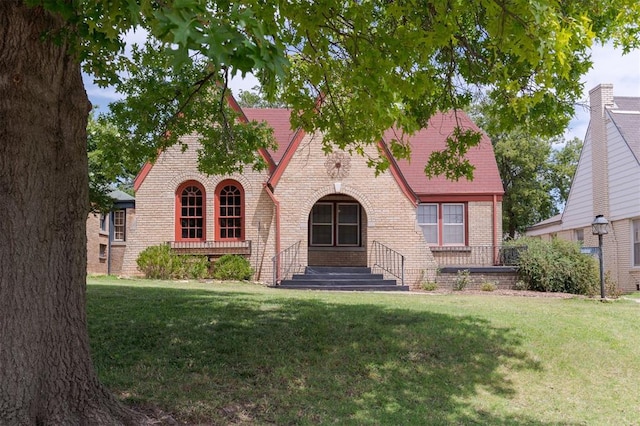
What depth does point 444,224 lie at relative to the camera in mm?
21266

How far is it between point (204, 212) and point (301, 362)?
506 inches

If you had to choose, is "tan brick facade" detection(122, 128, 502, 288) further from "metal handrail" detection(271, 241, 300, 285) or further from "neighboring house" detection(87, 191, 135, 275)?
"neighboring house" detection(87, 191, 135, 275)

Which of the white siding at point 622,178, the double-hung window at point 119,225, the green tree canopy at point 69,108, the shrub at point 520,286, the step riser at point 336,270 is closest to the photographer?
the green tree canopy at point 69,108

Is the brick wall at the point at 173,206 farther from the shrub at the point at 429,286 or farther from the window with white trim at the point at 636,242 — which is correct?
the window with white trim at the point at 636,242

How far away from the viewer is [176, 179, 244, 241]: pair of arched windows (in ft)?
64.0

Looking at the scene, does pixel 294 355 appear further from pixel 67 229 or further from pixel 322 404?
pixel 67 229

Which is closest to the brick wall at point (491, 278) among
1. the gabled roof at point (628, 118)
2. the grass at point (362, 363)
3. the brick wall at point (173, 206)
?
the brick wall at point (173, 206)

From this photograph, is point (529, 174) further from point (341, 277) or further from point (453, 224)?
point (341, 277)

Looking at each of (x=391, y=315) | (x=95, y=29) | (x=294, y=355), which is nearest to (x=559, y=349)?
(x=391, y=315)

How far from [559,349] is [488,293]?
777cm

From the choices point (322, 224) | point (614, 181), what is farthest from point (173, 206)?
point (614, 181)

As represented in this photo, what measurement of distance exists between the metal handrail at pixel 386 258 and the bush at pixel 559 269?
12.5 feet

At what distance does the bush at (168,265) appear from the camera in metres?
18.5

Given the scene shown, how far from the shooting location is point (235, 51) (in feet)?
9.12
